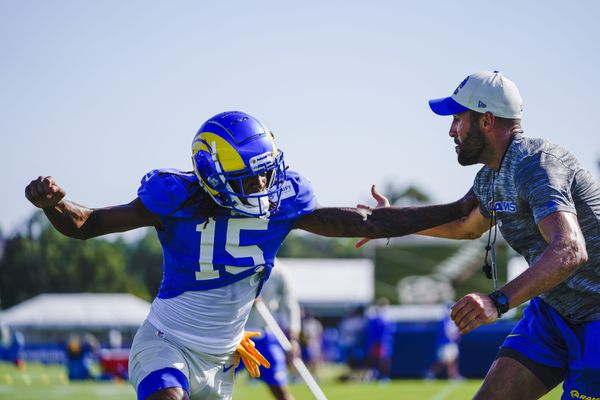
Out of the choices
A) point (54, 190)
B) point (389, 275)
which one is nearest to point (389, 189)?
point (389, 275)

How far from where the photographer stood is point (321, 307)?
4653cm

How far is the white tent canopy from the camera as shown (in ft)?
151

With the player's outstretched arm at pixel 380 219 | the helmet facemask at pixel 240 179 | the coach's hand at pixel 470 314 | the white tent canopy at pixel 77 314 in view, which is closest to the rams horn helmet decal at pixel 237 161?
the helmet facemask at pixel 240 179

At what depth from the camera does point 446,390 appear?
18.1m

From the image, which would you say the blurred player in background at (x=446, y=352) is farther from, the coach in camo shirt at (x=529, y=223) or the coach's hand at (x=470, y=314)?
the coach's hand at (x=470, y=314)

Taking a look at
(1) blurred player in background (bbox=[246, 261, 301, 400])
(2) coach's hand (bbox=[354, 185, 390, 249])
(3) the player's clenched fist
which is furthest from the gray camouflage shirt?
(1) blurred player in background (bbox=[246, 261, 301, 400])

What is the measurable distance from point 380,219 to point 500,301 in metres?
1.66

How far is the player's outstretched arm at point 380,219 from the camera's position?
18.2 ft

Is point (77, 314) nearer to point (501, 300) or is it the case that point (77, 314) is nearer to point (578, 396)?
point (578, 396)

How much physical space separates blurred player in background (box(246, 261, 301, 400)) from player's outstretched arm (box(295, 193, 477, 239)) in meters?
4.26

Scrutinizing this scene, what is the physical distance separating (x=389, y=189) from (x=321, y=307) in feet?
184

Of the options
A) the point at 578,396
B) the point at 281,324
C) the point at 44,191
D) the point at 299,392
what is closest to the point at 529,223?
the point at 578,396

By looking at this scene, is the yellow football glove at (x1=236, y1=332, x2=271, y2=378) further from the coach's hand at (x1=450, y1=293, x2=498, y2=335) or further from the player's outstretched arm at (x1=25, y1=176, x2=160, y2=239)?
the coach's hand at (x1=450, y1=293, x2=498, y2=335)

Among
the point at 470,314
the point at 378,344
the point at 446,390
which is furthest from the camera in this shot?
the point at 378,344
